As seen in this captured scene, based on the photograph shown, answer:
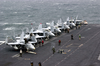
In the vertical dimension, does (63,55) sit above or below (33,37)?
below

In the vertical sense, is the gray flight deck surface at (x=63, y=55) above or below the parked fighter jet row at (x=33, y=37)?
below

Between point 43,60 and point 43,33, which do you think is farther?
point 43,33

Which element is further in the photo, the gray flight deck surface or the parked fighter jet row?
the parked fighter jet row

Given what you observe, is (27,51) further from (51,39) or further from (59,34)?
(59,34)

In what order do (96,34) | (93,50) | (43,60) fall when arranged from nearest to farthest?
(43,60), (93,50), (96,34)

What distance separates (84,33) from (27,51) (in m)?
26.6

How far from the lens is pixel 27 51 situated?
152 feet

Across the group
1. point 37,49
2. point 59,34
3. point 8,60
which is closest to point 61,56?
point 37,49

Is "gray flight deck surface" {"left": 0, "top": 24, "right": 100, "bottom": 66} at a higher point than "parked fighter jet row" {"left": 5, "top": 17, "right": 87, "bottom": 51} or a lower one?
lower

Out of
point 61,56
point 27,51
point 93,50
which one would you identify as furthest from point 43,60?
point 93,50

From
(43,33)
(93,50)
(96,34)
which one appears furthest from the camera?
(96,34)

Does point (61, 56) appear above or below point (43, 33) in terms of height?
below

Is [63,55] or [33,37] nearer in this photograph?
[63,55]

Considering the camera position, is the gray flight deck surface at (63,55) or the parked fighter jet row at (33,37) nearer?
the gray flight deck surface at (63,55)
